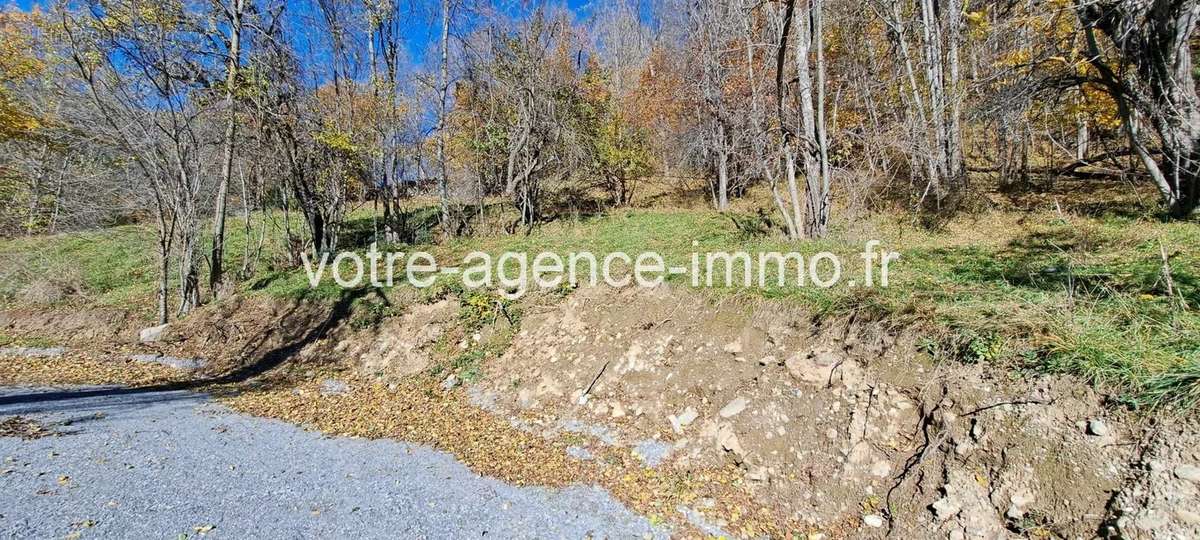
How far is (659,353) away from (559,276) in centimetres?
276

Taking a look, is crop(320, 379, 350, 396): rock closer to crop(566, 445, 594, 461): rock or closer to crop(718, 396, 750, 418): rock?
crop(566, 445, 594, 461): rock

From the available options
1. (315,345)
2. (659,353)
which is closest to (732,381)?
(659,353)

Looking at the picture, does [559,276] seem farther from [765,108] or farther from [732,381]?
[765,108]

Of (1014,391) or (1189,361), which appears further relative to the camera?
(1014,391)

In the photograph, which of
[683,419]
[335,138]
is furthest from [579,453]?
[335,138]

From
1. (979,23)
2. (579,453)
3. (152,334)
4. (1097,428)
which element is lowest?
(579,453)

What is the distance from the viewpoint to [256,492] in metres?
3.53

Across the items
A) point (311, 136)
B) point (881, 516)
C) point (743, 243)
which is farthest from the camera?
point (311, 136)

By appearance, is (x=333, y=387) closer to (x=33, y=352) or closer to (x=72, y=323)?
(x=33, y=352)

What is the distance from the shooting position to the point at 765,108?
30.1ft

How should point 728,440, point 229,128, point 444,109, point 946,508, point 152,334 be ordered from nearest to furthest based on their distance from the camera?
point 946,508, point 728,440, point 152,334, point 229,128, point 444,109

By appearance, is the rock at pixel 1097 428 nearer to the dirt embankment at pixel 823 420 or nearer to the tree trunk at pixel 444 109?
the dirt embankment at pixel 823 420

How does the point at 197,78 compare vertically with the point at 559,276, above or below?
above

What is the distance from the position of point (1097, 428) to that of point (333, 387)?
7.23m
